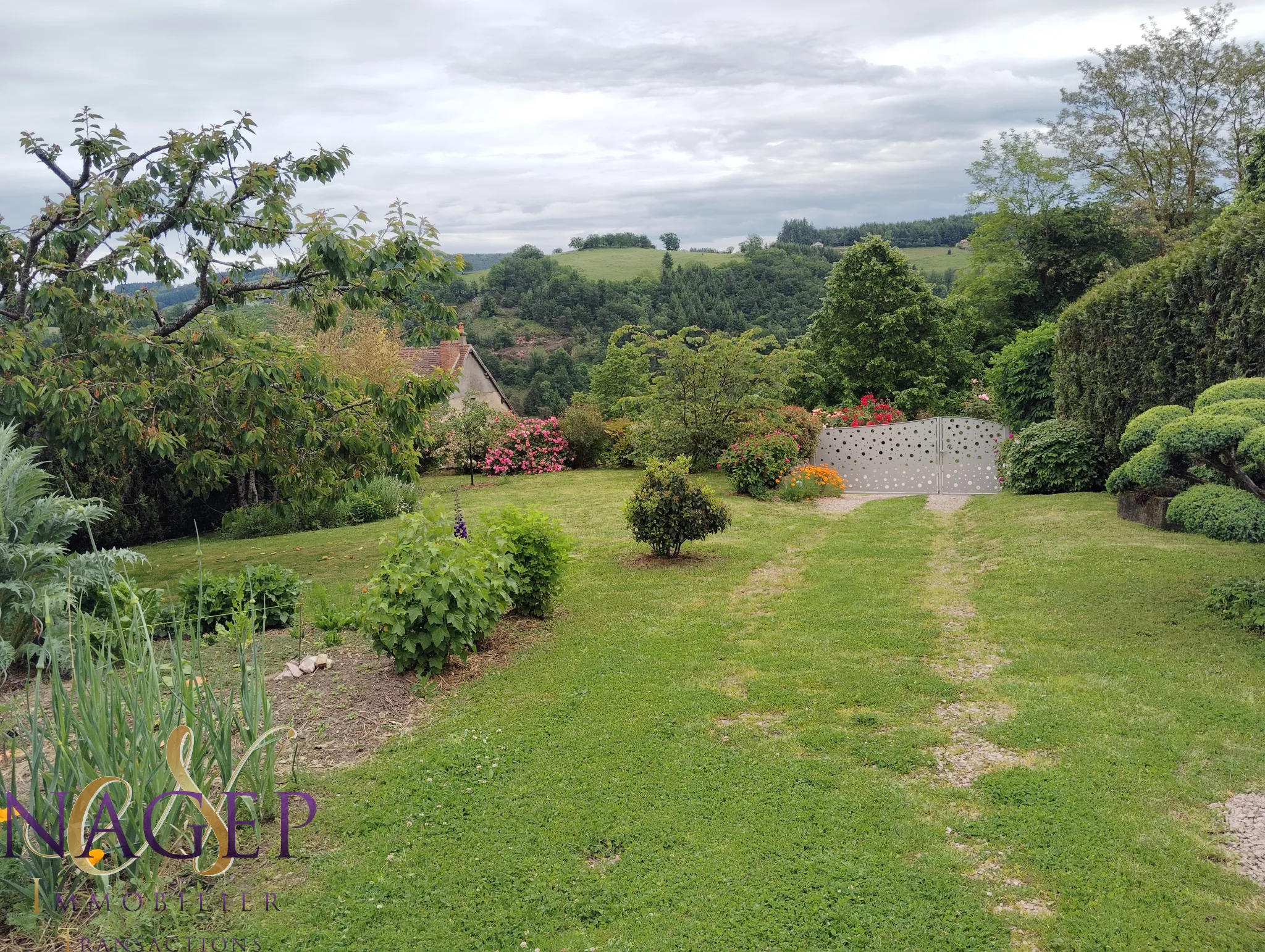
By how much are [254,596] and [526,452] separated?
1302 centimetres

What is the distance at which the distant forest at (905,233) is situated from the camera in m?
57.1

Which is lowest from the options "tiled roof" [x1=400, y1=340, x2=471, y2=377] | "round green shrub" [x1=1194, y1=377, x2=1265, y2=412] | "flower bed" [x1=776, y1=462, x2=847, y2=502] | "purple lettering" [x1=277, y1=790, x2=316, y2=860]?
"flower bed" [x1=776, y1=462, x2=847, y2=502]

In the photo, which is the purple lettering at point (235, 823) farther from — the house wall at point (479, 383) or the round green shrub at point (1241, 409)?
the house wall at point (479, 383)

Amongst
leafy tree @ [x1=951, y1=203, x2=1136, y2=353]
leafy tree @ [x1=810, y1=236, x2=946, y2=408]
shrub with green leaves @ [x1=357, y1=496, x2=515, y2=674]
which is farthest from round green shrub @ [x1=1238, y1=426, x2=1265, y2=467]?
leafy tree @ [x1=951, y1=203, x2=1136, y2=353]

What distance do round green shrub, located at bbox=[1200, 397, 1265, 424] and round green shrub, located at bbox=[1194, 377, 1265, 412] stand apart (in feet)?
0.70

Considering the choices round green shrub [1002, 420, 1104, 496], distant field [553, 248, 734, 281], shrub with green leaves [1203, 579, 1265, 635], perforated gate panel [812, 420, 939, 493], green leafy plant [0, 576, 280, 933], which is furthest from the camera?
distant field [553, 248, 734, 281]

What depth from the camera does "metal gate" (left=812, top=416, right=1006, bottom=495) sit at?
651 inches

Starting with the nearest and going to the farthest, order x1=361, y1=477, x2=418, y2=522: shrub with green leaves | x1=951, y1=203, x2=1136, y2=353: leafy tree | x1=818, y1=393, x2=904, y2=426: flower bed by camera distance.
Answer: x1=361, y1=477, x2=418, y2=522: shrub with green leaves
x1=818, y1=393, x2=904, y2=426: flower bed
x1=951, y1=203, x2=1136, y2=353: leafy tree

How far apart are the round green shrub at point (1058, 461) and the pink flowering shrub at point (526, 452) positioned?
1006 centimetres

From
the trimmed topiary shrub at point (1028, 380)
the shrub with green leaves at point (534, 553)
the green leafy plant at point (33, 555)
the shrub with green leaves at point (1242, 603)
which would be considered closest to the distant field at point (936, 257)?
the trimmed topiary shrub at point (1028, 380)

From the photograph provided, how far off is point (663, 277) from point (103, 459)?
143ft

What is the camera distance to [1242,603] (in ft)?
21.6

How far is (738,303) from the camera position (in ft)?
150

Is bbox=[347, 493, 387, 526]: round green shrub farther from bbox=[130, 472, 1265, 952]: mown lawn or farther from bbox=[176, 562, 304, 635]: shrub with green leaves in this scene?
bbox=[130, 472, 1265, 952]: mown lawn
